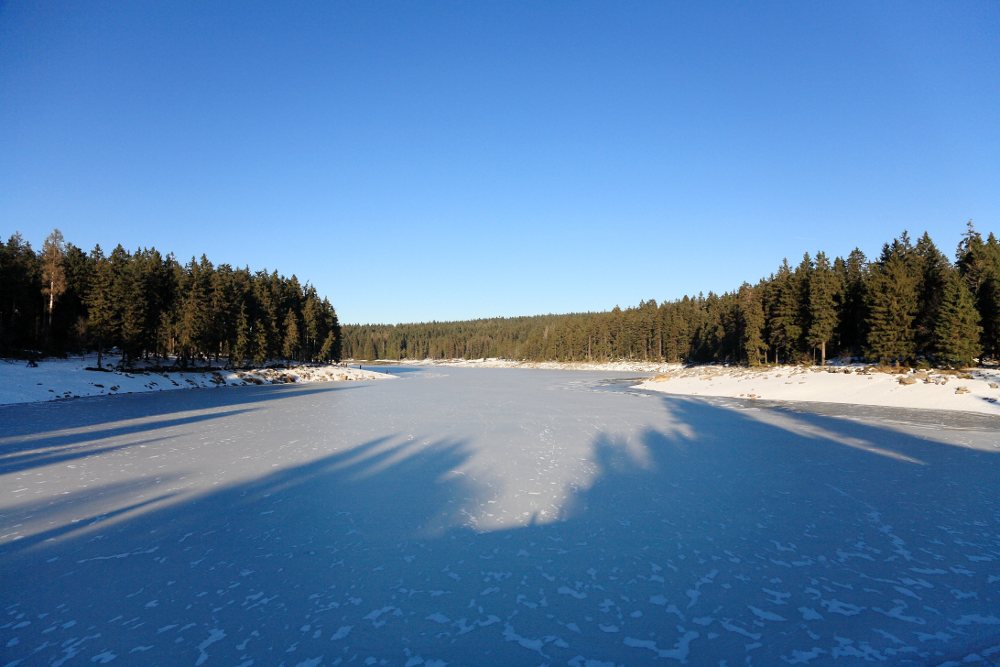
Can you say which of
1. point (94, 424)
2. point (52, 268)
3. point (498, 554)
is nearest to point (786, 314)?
point (498, 554)

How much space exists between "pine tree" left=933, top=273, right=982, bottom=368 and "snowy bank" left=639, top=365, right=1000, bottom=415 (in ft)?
7.00

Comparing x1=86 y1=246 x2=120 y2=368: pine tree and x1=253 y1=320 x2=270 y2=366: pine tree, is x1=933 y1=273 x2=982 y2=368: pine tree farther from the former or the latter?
x1=86 y1=246 x2=120 y2=368: pine tree

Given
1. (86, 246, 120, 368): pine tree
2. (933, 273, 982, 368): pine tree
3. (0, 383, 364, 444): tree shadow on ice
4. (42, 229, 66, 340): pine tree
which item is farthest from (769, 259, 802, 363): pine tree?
(42, 229, 66, 340): pine tree

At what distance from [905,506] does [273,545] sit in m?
13.1

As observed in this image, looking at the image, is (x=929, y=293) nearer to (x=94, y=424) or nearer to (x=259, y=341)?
(x=94, y=424)

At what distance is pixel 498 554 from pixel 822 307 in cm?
5926

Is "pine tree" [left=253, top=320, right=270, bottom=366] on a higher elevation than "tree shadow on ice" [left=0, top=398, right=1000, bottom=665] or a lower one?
higher

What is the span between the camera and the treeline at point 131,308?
50044 millimetres

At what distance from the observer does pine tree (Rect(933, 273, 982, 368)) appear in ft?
133

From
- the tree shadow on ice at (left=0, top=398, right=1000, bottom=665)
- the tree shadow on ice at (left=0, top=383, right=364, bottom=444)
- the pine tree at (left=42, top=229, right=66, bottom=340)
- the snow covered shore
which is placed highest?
the pine tree at (left=42, top=229, right=66, bottom=340)

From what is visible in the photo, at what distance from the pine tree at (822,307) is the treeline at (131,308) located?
68.1 m

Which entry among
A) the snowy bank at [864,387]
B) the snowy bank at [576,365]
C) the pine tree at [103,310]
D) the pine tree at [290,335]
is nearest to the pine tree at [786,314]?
the snowy bank at [864,387]

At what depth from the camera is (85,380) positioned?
42375 millimetres

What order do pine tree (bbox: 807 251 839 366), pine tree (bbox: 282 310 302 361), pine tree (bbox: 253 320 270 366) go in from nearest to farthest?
pine tree (bbox: 807 251 839 366) < pine tree (bbox: 253 320 270 366) < pine tree (bbox: 282 310 302 361)
